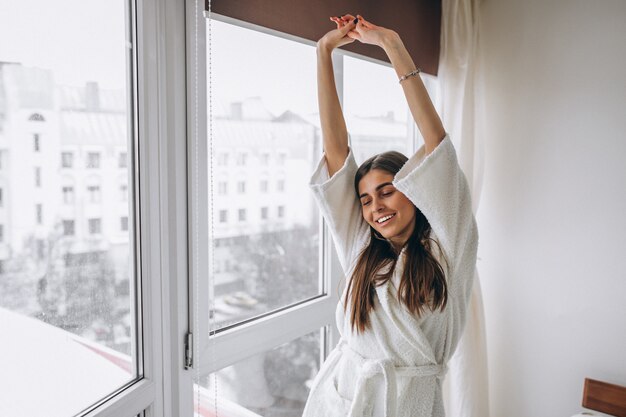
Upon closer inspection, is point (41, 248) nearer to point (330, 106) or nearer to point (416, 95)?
point (330, 106)

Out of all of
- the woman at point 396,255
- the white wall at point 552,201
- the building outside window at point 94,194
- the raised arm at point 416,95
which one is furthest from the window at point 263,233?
the white wall at point 552,201

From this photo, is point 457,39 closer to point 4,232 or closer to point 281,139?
point 281,139

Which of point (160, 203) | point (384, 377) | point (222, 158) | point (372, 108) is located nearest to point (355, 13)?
point (372, 108)

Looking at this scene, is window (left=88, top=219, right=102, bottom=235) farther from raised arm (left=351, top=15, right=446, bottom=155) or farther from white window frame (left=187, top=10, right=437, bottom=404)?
raised arm (left=351, top=15, right=446, bottom=155)

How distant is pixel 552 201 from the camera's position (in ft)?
6.22

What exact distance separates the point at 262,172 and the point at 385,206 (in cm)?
54

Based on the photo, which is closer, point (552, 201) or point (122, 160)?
point (122, 160)

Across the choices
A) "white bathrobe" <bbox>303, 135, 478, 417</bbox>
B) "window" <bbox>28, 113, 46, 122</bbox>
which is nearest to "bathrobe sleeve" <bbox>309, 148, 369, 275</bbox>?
"white bathrobe" <bbox>303, 135, 478, 417</bbox>

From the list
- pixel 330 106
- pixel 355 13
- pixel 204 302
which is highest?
pixel 355 13

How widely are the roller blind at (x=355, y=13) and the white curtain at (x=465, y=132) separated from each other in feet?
0.23

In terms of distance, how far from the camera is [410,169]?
1000mm

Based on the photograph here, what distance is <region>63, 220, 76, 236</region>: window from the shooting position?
0.93 metres

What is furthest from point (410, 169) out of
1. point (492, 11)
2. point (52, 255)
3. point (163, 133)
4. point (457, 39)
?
point (492, 11)

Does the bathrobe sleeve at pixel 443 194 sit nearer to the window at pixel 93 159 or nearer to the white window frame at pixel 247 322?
the white window frame at pixel 247 322
